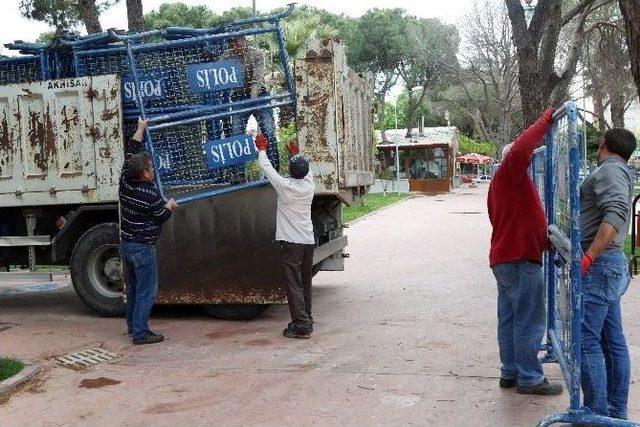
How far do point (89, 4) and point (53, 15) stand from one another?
351cm

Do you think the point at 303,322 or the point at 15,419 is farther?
the point at 303,322

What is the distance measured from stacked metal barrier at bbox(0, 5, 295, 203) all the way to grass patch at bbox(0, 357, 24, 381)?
2.20m

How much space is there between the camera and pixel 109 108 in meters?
7.73

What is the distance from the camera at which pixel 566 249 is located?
4059mm

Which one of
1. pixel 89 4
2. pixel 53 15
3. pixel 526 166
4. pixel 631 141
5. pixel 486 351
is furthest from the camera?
pixel 53 15

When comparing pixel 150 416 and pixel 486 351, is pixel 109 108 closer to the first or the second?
pixel 150 416

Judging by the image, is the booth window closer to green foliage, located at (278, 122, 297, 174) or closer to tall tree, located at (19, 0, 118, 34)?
tall tree, located at (19, 0, 118, 34)

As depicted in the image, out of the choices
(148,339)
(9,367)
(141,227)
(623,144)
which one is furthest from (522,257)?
(9,367)

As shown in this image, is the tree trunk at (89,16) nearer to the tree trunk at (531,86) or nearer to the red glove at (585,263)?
the tree trunk at (531,86)

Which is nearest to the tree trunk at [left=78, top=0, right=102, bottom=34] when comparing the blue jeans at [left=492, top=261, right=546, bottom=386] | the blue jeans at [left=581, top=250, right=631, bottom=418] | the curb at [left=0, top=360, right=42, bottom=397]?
the curb at [left=0, top=360, right=42, bottom=397]

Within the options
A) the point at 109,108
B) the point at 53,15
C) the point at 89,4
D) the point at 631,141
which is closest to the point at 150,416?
the point at 631,141

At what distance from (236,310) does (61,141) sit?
8.55ft

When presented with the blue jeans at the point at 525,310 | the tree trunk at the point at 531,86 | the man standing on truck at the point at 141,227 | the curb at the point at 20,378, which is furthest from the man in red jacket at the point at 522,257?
the tree trunk at the point at 531,86

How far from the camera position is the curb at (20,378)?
545cm
